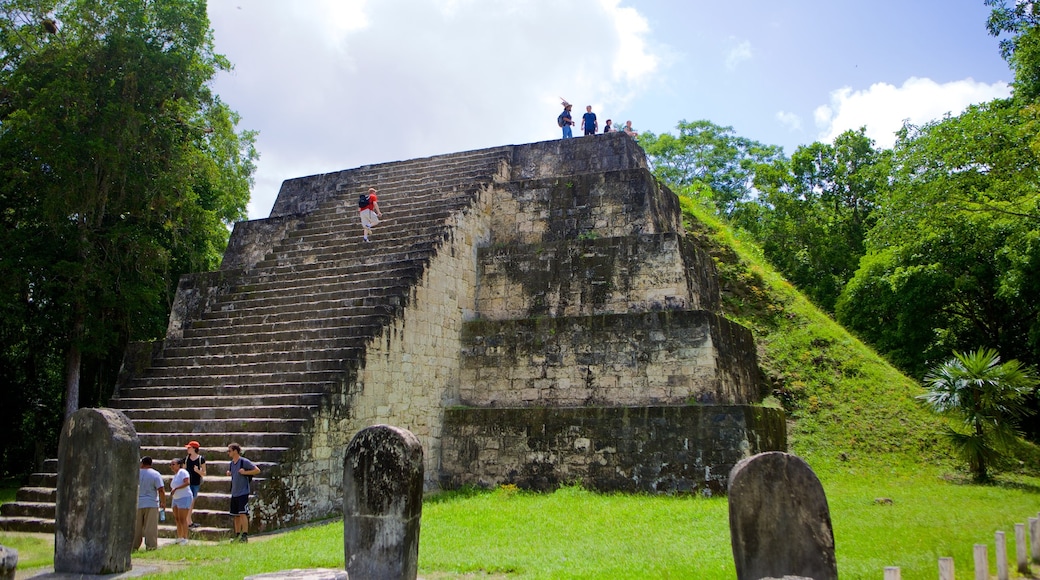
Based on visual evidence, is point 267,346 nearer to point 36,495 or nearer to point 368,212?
point 368,212

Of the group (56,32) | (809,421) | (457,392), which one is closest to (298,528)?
(457,392)

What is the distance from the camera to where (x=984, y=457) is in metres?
12.0

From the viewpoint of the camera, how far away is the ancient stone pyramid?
33.3 feet

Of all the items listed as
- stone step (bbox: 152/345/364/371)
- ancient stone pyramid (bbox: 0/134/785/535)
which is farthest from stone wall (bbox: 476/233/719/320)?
stone step (bbox: 152/345/364/371)

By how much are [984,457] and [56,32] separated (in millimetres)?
19622

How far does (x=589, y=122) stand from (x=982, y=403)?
29.4 ft

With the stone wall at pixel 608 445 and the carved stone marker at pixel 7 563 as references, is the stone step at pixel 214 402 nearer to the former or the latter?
the stone wall at pixel 608 445

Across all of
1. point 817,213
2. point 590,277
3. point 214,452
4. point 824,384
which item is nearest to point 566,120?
point 590,277

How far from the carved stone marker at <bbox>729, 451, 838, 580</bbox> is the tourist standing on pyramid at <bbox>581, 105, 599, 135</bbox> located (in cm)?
1118

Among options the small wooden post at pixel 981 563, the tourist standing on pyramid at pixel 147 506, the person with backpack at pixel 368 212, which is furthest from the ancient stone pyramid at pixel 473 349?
the small wooden post at pixel 981 563

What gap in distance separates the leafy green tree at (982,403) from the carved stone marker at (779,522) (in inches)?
315

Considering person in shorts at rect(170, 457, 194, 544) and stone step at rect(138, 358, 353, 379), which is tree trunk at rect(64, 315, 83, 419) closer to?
stone step at rect(138, 358, 353, 379)

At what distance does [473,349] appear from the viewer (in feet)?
42.8

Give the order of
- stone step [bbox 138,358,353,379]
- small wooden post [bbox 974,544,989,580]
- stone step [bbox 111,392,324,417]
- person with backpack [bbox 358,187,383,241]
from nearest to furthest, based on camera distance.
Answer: small wooden post [bbox 974,544,989,580] → stone step [bbox 111,392,324,417] → stone step [bbox 138,358,353,379] → person with backpack [bbox 358,187,383,241]
